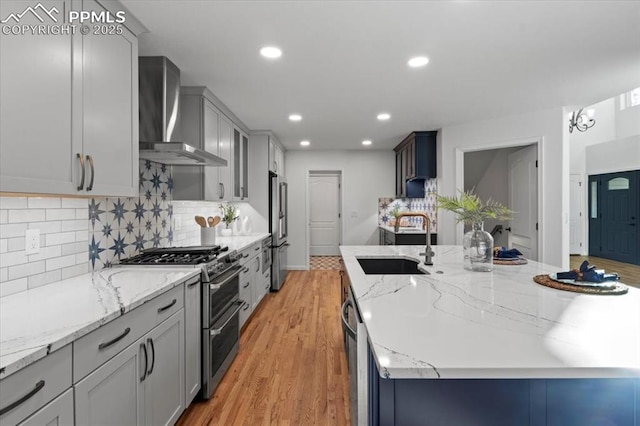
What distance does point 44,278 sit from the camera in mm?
1668

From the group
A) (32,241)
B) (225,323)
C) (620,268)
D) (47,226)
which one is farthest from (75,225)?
(620,268)

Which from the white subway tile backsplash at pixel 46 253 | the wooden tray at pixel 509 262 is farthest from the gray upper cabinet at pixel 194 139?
the wooden tray at pixel 509 262

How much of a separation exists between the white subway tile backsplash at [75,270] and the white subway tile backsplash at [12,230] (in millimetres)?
317

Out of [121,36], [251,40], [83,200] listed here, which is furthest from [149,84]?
[83,200]

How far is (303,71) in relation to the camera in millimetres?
2797

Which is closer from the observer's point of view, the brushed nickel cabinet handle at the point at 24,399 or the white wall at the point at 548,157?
the brushed nickel cabinet handle at the point at 24,399

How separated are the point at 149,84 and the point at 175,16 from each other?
0.67m

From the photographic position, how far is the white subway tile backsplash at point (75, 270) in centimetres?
179

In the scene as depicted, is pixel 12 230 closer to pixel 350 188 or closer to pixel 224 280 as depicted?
pixel 224 280

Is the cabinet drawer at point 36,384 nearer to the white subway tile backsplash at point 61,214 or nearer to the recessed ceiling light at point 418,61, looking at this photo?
the white subway tile backsplash at point 61,214

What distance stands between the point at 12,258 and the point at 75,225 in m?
0.41

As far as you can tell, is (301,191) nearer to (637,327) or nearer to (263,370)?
(263,370)

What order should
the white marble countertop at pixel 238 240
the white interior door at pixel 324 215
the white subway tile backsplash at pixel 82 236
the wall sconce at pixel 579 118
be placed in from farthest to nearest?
the white interior door at pixel 324 215
the wall sconce at pixel 579 118
the white marble countertop at pixel 238 240
the white subway tile backsplash at pixel 82 236

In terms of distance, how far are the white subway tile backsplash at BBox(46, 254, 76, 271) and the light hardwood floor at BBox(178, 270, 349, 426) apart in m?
1.14
